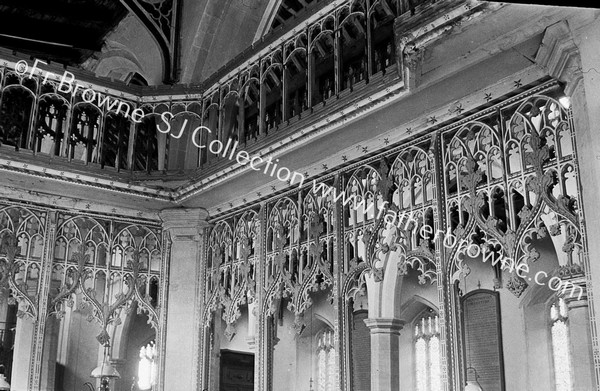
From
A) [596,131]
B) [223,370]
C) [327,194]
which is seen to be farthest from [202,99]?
[596,131]

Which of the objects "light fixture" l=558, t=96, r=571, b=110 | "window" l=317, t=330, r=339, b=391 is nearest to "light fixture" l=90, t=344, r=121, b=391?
"light fixture" l=558, t=96, r=571, b=110

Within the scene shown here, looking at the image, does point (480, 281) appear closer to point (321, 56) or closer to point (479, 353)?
point (479, 353)

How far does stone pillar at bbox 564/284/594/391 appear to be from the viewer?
989 cm

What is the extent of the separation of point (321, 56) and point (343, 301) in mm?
2465

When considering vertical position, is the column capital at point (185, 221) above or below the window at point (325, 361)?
above

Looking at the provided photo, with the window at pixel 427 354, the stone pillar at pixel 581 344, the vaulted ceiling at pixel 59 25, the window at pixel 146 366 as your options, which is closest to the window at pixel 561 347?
the stone pillar at pixel 581 344

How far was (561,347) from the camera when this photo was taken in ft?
40.2

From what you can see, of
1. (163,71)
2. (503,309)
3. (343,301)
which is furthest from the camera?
(503,309)

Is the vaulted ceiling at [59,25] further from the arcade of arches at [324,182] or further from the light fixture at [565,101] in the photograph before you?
the light fixture at [565,101]

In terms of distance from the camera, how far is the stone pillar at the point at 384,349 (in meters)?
11.1

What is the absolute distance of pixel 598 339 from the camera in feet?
14.0

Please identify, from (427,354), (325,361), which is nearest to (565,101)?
(427,354)

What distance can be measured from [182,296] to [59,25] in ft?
21.8

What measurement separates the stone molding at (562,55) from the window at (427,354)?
34.0 ft
